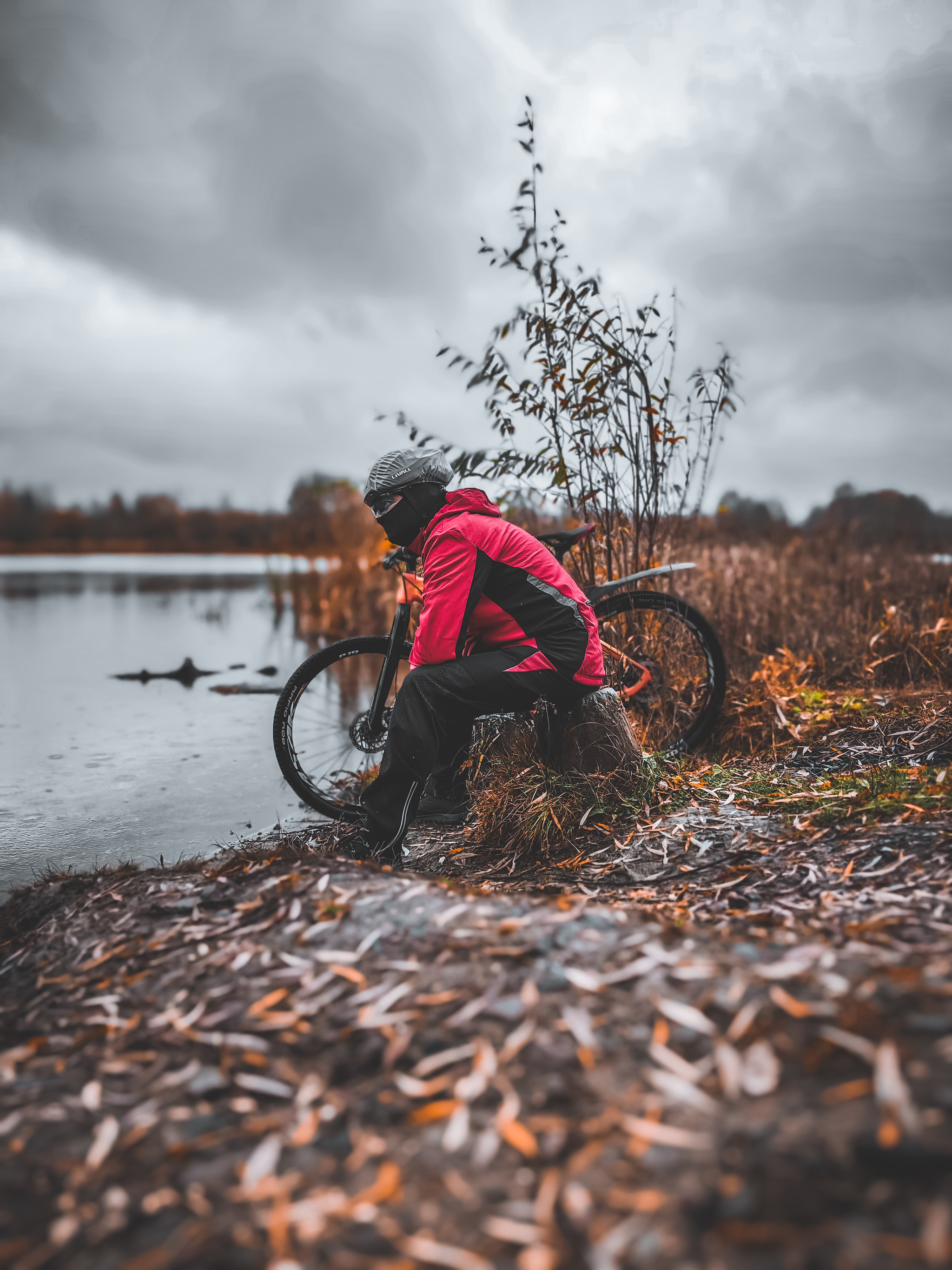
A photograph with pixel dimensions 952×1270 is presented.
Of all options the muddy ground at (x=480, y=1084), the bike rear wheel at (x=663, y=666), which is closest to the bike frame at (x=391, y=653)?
the bike rear wheel at (x=663, y=666)

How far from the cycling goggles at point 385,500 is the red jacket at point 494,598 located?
205 millimetres

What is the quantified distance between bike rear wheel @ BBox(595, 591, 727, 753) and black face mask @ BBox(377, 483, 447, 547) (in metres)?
1.49

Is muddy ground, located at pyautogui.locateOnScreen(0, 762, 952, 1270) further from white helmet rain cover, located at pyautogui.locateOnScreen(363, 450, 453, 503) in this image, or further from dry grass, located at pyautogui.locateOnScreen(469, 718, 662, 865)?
white helmet rain cover, located at pyautogui.locateOnScreen(363, 450, 453, 503)

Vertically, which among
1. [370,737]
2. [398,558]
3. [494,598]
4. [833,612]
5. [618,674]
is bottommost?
[370,737]

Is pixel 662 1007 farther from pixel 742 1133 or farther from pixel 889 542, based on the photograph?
pixel 889 542

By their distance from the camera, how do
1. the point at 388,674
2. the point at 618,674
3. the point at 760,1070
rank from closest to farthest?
the point at 760,1070 → the point at 388,674 → the point at 618,674

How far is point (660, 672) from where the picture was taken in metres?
4.86

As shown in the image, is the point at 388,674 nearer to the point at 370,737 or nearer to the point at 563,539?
the point at 370,737

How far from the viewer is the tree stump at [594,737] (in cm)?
365

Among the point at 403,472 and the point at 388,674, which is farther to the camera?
the point at 388,674

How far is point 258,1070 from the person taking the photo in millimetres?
1586

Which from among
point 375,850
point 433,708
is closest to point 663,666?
point 433,708

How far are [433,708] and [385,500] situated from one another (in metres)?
1.05

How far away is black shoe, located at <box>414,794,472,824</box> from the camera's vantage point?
402cm
